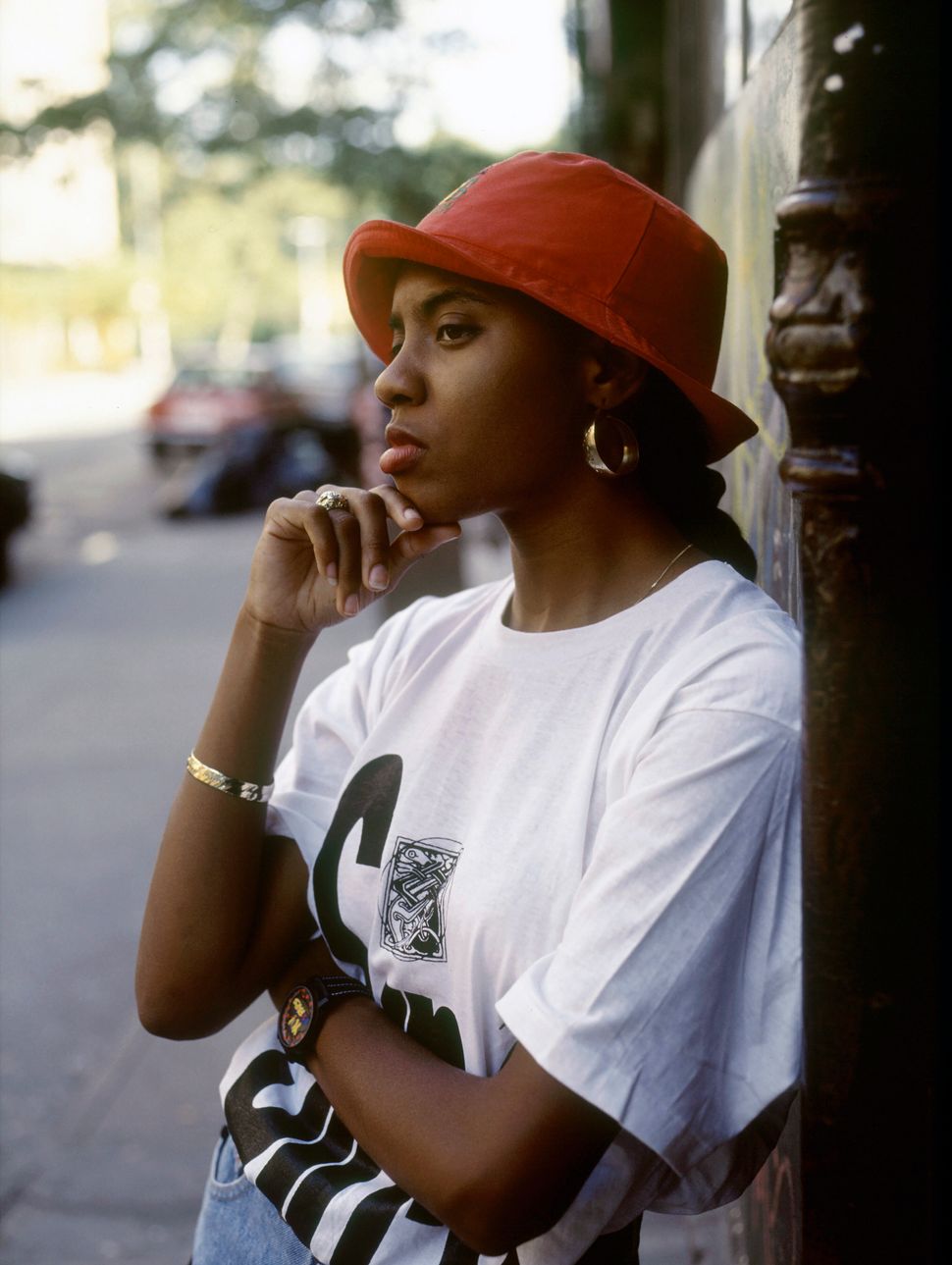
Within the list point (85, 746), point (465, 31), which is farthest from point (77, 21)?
point (85, 746)

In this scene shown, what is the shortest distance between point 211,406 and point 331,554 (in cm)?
1965

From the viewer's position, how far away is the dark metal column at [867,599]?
0.99m

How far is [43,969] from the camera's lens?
15.1 ft

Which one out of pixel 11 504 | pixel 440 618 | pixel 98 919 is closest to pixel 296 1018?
pixel 440 618

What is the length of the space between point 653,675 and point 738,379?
1532mm

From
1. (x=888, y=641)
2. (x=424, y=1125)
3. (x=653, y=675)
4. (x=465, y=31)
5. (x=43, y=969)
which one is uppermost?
(x=465, y=31)

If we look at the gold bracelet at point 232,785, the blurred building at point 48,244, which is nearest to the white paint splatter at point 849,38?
the gold bracelet at point 232,785

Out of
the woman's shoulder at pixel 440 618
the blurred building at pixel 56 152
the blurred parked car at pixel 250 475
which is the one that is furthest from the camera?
the blurred parked car at pixel 250 475

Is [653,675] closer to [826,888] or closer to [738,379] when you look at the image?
[826,888]

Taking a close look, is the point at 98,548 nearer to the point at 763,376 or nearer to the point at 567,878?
the point at 763,376

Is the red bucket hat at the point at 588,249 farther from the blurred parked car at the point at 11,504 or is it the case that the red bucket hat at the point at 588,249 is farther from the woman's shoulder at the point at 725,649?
the blurred parked car at the point at 11,504

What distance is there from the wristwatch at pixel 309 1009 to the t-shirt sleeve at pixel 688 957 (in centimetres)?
42

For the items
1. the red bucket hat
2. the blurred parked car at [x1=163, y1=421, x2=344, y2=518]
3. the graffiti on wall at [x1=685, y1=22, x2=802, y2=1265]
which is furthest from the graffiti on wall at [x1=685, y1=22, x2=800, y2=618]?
the blurred parked car at [x1=163, y1=421, x2=344, y2=518]

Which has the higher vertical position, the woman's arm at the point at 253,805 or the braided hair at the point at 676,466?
the braided hair at the point at 676,466
